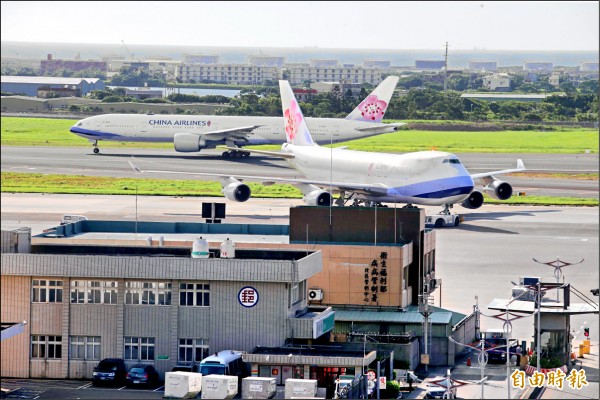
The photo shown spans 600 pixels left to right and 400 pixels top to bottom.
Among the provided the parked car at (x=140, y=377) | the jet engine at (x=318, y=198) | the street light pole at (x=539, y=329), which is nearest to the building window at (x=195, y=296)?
the parked car at (x=140, y=377)

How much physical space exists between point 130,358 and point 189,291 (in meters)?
3.76

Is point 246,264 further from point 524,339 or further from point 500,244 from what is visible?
point 500,244

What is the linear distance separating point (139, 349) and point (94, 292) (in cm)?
321

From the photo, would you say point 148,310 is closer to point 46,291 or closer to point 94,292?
point 94,292

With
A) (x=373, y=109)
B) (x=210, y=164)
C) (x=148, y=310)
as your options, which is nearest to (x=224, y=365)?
(x=148, y=310)

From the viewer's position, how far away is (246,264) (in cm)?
5728

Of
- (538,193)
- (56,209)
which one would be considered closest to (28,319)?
(56,209)

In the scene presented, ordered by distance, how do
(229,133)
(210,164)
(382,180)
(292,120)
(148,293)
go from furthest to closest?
1. (229,133)
2. (210,164)
3. (292,120)
4. (382,180)
5. (148,293)

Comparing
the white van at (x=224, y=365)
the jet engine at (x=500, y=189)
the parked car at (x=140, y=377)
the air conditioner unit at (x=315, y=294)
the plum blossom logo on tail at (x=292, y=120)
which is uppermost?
the plum blossom logo on tail at (x=292, y=120)

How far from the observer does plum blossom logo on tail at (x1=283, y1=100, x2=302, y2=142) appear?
125 m

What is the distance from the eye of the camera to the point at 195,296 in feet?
189

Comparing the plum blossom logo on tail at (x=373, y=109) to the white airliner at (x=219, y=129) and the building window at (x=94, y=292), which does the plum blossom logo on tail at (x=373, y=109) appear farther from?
the building window at (x=94, y=292)

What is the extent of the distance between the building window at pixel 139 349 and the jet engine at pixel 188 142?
120m

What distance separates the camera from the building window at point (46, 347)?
5750 centimetres
